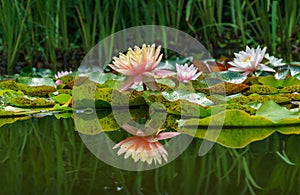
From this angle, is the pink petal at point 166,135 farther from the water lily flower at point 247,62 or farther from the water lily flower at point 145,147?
the water lily flower at point 247,62

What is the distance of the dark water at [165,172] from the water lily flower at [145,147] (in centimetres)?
4

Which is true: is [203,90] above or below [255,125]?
above

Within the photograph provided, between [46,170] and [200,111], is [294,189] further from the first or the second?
[200,111]

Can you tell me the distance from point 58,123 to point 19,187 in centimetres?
Answer: 52

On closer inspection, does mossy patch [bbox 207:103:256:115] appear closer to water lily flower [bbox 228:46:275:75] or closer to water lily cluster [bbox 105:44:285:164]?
water lily cluster [bbox 105:44:285:164]

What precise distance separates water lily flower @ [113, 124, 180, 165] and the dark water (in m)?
0.04

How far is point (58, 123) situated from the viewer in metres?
1.10

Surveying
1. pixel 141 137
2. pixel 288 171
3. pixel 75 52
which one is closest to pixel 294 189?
pixel 288 171

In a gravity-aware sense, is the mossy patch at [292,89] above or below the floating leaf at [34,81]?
below

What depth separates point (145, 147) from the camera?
785 mm

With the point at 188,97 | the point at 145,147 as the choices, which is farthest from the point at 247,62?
the point at 145,147

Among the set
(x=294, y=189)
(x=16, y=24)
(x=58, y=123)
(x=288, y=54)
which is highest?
(x=16, y=24)

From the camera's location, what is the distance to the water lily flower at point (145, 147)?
72cm

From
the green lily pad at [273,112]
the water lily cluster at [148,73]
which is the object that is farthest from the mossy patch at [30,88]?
the green lily pad at [273,112]
